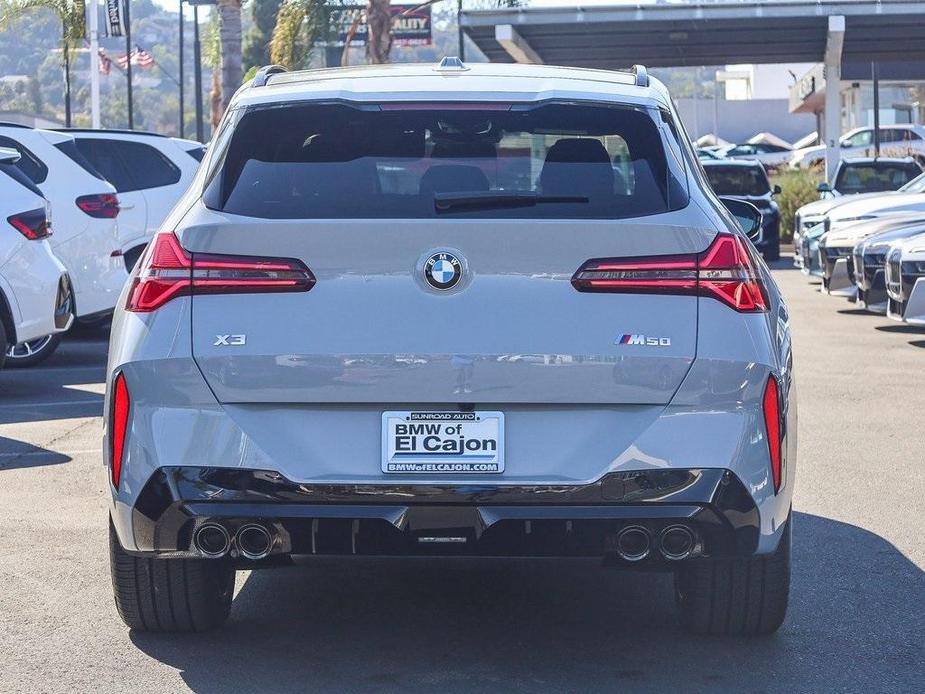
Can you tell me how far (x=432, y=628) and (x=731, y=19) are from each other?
103ft

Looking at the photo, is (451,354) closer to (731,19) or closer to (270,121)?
(270,121)

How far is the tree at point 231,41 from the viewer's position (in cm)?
2748

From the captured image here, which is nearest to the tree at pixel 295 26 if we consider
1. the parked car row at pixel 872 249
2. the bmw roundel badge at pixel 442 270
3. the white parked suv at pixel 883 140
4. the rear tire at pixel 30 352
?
the parked car row at pixel 872 249

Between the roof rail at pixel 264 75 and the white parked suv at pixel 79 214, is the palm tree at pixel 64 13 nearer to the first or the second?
the white parked suv at pixel 79 214

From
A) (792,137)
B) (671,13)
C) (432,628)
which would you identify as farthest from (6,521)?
(792,137)

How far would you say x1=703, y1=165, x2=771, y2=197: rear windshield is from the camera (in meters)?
26.4

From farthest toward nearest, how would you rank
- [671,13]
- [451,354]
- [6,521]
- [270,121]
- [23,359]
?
[671,13] → [23,359] → [6,521] → [270,121] → [451,354]

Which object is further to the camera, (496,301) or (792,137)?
(792,137)

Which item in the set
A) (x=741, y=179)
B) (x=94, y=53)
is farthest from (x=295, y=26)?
Result: (x=741, y=179)

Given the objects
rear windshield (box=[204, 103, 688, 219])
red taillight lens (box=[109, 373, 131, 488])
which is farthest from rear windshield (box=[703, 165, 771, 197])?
red taillight lens (box=[109, 373, 131, 488])

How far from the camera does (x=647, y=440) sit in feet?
14.5

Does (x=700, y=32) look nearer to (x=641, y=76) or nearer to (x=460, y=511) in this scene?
(x=641, y=76)

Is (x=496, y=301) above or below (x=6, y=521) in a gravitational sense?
above

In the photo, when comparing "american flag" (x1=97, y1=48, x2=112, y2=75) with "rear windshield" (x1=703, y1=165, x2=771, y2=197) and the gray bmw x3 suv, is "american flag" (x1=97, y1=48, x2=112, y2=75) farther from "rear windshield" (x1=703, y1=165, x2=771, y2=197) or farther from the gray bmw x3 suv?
the gray bmw x3 suv
